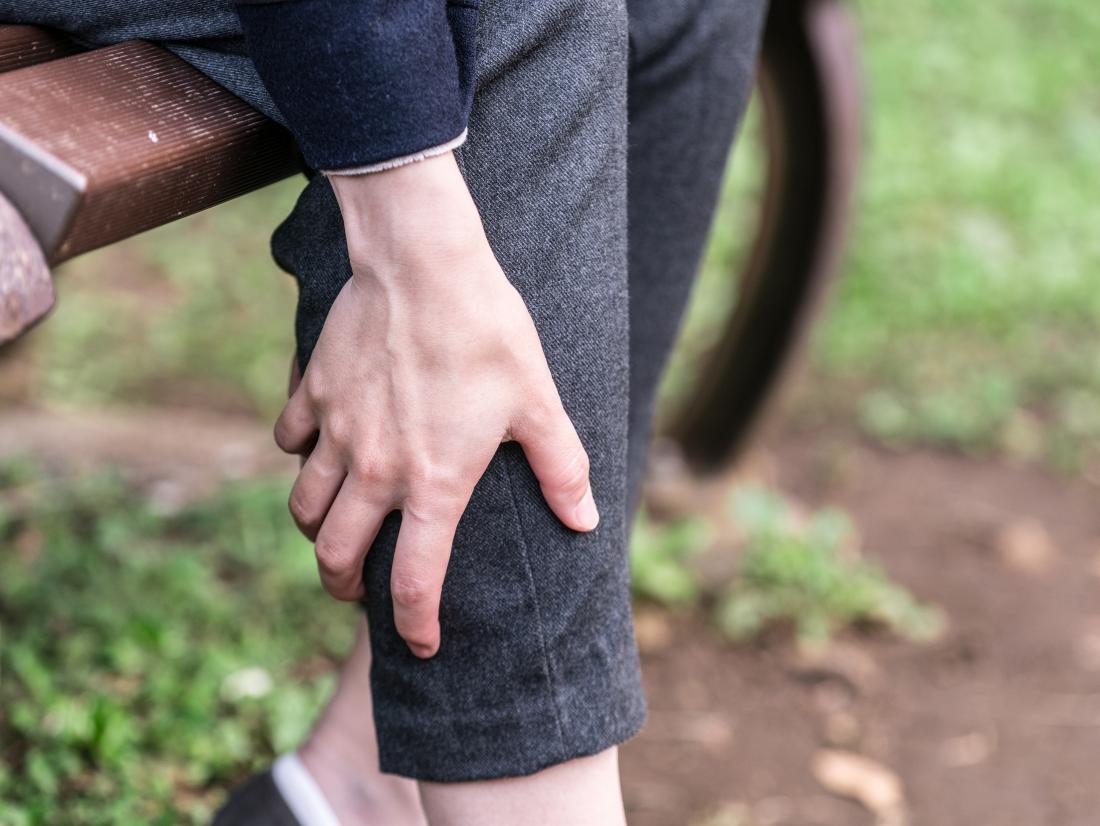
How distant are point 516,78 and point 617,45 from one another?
9cm

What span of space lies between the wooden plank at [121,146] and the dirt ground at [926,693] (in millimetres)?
1104

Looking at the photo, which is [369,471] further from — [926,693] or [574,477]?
[926,693]

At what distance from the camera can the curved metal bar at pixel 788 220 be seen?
1.93m

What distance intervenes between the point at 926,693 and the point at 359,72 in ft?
5.00

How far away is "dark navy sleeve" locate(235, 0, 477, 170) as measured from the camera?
26.8 inches

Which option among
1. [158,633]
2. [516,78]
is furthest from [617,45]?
[158,633]

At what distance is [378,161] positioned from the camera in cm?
70

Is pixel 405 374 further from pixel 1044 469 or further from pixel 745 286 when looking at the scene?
pixel 1044 469

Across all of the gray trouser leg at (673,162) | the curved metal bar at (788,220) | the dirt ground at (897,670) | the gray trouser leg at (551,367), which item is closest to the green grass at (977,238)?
the dirt ground at (897,670)

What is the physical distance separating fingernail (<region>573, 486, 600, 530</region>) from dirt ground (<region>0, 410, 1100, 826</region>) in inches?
36.9

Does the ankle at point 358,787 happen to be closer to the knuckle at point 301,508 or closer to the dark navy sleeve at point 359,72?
the knuckle at point 301,508

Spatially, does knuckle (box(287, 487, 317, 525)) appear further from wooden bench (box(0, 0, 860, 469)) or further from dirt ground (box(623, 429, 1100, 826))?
dirt ground (box(623, 429, 1100, 826))

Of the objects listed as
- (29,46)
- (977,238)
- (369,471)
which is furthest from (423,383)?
(977,238)

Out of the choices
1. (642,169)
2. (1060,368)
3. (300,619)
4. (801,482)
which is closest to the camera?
(642,169)
